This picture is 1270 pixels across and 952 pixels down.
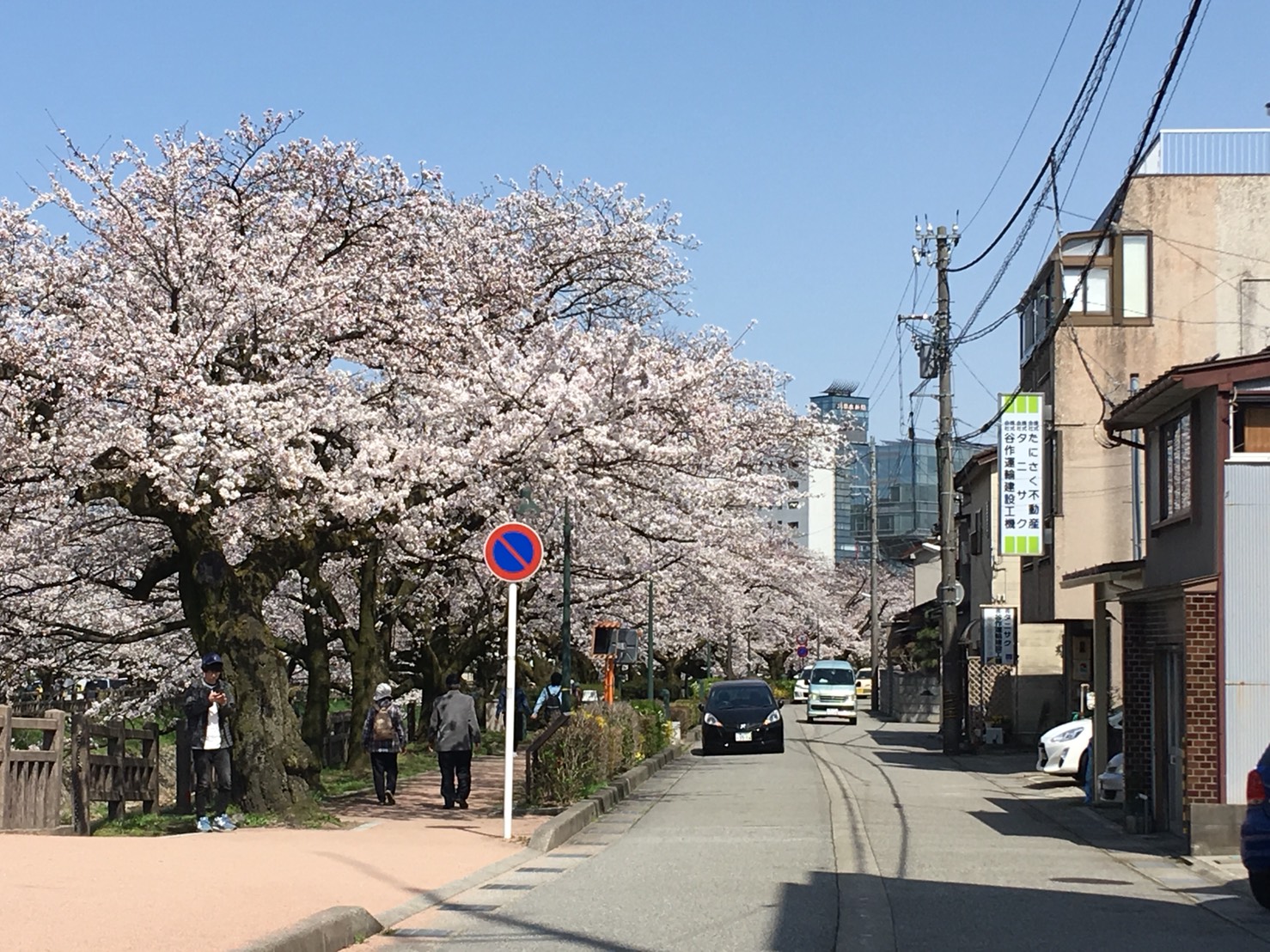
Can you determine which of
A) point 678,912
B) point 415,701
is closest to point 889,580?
point 415,701

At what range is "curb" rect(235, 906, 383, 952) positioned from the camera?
309 inches

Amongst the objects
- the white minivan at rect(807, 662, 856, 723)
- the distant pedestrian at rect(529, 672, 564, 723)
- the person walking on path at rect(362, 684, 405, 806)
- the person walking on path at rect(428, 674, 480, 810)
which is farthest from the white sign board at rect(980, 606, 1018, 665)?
the person walking on path at rect(428, 674, 480, 810)

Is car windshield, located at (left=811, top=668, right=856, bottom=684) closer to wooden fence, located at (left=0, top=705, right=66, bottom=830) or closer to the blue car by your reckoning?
wooden fence, located at (left=0, top=705, right=66, bottom=830)

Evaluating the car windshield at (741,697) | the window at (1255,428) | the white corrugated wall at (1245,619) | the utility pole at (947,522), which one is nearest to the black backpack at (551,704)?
the car windshield at (741,697)

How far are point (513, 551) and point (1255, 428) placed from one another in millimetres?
7466

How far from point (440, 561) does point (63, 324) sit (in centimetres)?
624

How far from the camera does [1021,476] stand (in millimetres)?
29875

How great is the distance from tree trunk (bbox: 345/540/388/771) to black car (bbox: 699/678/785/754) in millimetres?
9318

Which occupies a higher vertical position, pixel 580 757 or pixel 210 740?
pixel 210 740

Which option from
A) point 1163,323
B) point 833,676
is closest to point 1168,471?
point 1163,323

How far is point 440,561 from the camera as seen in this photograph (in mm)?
20672

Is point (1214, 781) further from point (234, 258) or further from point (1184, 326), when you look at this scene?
point (1184, 326)

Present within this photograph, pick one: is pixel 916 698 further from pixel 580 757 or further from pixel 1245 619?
pixel 1245 619

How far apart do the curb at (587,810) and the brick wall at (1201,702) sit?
6204mm
